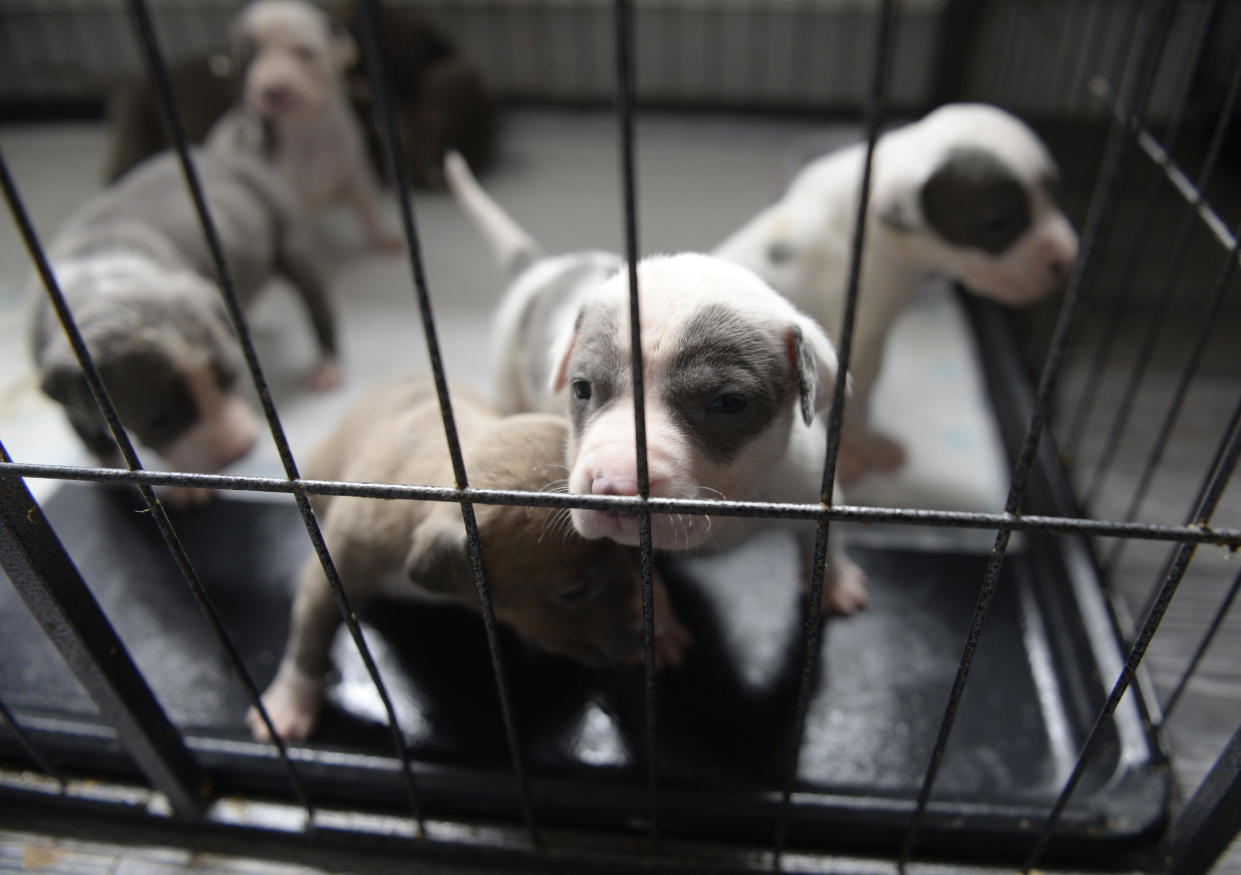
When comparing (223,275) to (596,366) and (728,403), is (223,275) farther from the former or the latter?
(728,403)

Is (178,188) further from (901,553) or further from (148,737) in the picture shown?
(901,553)

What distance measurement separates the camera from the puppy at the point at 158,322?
5.28 feet

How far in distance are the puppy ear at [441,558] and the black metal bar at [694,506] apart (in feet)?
0.62

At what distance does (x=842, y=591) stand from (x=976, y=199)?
75 centimetres

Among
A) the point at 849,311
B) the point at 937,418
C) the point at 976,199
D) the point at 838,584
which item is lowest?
the point at 937,418

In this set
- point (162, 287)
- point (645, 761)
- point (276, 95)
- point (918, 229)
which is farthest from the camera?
point (276, 95)

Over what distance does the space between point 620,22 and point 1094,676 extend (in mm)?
1256

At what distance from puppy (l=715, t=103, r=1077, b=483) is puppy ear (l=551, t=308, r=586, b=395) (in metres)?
0.53

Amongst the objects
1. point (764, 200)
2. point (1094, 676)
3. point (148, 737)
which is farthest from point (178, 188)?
point (1094, 676)

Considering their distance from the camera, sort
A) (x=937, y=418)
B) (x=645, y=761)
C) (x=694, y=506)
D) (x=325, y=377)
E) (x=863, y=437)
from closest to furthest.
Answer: (x=694, y=506), (x=645, y=761), (x=863, y=437), (x=937, y=418), (x=325, y=377)

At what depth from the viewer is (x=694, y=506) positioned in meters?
0.84

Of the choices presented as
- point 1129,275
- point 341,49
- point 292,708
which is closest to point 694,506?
point 292,708

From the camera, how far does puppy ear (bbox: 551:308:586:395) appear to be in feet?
3.89

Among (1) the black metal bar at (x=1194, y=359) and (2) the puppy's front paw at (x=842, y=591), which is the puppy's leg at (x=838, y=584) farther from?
(1) the black metal bar at (x=1194, y=359)
